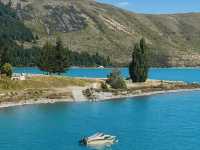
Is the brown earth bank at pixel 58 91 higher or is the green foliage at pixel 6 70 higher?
the green foliage at pixel 6 70

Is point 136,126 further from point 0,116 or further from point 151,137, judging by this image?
point 0,116

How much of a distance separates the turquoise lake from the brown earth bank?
5881 millimetres

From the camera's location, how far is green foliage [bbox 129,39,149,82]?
172m

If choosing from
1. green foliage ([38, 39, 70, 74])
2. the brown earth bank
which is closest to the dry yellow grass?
the brown earth bank

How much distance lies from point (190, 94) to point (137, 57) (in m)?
21.1

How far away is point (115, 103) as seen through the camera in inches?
5517

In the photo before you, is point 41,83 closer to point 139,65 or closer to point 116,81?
point 116,81

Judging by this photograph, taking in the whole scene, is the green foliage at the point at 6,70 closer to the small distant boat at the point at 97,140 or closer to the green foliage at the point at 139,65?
the green foliage at the point at 139,65

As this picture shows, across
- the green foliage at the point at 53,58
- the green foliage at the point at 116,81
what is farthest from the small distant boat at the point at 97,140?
the green foliage at the point at 53,58

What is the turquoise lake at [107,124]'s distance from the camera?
8412 cm

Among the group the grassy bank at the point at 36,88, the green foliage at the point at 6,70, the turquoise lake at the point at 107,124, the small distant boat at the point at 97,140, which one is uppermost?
the green foliage at the point at 6,70

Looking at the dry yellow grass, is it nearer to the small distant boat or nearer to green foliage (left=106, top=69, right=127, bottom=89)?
green foliage (left=106, top=69, right=127, bottom=89)

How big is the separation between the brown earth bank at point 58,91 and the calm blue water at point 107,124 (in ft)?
20.7

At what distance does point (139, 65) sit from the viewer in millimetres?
171875
